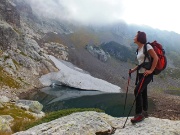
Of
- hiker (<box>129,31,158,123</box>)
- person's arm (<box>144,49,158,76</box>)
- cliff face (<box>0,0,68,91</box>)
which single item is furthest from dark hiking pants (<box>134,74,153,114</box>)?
cliff face (<box>0,0,68,91</box>)

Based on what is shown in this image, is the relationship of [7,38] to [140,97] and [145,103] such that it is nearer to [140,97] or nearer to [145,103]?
[145,103]

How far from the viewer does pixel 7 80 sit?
4220 inches

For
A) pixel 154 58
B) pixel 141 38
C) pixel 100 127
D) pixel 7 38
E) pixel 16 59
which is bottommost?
pixel 16 59

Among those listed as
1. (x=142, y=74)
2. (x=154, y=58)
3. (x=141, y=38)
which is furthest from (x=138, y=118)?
(x=141, y=38)

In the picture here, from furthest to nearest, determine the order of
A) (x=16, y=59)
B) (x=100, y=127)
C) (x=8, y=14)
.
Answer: (x=8, y=14) < (x=16, y=59) < (x=100, y=127)

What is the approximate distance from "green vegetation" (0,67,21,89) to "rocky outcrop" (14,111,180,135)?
96372 millimetres

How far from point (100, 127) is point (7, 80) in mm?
103147

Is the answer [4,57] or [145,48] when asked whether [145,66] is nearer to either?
[145,48]

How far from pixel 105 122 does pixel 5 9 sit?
16776 centimetres

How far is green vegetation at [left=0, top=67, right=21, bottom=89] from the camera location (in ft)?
342

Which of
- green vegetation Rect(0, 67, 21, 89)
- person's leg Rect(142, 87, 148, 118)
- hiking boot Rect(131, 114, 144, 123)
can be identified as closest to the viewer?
hiking boot Rect(131, 114, 144, 123)

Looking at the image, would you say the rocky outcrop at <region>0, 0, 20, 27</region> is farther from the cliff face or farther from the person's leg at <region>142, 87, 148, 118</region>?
the person's leg at <region>142, 87, 148, 118</region>

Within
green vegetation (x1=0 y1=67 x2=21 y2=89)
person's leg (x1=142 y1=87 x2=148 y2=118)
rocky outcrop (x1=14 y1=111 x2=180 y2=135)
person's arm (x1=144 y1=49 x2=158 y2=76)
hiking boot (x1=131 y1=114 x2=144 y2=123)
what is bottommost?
green vegetation (x1=0 y1=67 x2=21 y2=89)

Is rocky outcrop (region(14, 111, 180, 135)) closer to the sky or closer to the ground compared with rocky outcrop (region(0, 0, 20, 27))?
closer to the ground
